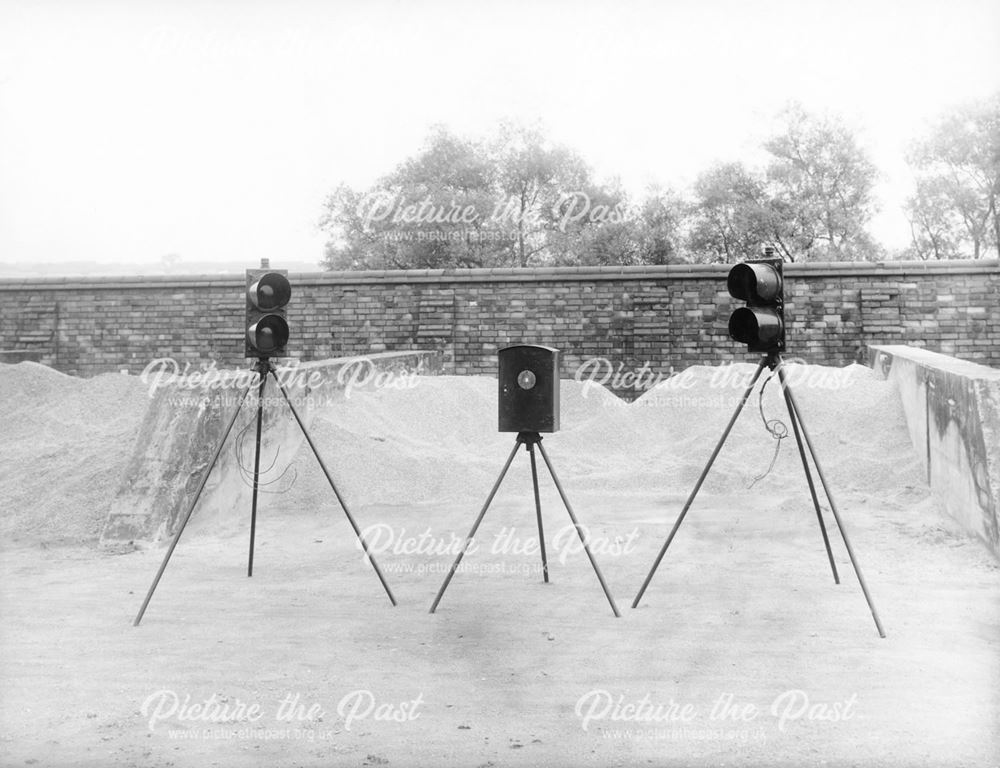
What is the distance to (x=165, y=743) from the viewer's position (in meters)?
3.08

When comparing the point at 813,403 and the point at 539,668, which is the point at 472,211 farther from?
the point at 539,668

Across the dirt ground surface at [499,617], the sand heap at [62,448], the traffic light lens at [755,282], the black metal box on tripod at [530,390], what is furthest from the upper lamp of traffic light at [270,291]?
the sand heap at [62,448]

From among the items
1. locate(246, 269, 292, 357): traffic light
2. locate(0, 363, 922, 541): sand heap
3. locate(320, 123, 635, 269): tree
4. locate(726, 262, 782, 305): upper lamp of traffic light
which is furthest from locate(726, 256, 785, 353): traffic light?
locate(320, 123, 635, 269): tree

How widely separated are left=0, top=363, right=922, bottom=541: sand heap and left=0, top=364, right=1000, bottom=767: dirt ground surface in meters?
0.04

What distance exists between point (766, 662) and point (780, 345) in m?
1.41

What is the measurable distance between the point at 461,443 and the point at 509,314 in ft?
16.3

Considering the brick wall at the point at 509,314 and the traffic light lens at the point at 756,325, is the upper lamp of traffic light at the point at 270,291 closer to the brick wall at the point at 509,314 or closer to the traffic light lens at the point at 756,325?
the traffic light lens at the point at 756,325

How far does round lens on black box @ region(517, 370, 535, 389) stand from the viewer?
460 centimetres

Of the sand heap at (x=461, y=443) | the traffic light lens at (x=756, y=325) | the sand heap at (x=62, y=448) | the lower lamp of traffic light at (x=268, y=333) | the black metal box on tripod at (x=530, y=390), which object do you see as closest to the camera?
the traffic light lens at (x=756, y=325)

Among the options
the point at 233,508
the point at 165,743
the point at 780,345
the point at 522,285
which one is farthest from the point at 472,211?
the point at 165,743

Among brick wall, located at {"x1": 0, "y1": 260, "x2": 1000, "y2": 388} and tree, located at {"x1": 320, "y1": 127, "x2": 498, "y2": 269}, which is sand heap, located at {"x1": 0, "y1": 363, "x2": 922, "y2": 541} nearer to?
brick wall, located at {"x1": 0, "y1": 260, "x2": 1000, "y2": 388}

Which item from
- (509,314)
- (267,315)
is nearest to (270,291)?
(267,315)

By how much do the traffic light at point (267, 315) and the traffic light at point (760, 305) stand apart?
215cm

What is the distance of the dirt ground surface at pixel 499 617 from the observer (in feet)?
10.2
